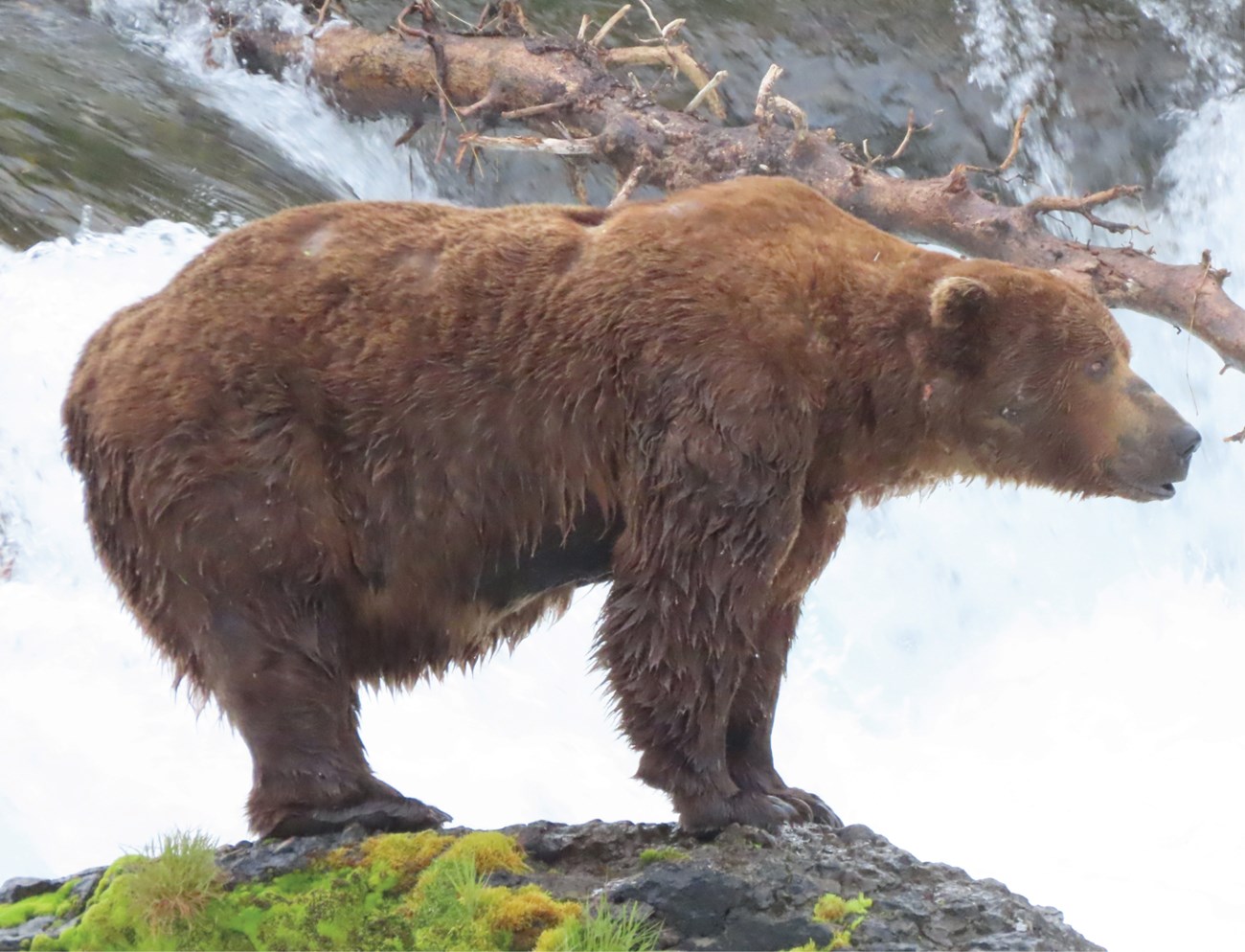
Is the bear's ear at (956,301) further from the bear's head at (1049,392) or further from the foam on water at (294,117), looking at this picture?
the foam on water at (294,117)

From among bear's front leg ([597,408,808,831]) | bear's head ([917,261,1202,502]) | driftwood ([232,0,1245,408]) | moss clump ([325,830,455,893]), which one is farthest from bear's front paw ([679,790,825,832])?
driftwood ([232,0,1245,408])

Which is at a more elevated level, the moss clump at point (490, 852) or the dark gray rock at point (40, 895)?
the moss clump at point (490, 852)

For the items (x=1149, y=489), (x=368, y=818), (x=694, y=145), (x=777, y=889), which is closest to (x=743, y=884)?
(x=777, y=889)

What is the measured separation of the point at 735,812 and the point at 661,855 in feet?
1.13

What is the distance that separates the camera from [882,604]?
11.7 metres

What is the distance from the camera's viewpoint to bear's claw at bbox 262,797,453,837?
523 cm

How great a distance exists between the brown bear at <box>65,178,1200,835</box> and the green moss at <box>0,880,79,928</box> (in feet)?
2.13

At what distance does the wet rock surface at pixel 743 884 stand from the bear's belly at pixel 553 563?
30.9 inches

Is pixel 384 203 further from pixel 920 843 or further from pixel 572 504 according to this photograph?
pixel 920 843

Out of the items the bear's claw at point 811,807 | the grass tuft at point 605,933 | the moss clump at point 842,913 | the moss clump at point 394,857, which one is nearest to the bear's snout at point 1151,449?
the bear's claw at point 811,807

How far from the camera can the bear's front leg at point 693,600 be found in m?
5.11

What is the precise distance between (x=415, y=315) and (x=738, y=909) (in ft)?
6.96

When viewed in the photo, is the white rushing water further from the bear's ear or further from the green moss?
the bear's ear

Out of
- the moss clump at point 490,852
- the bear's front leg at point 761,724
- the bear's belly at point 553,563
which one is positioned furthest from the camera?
the bear's front leg at point 761,724
